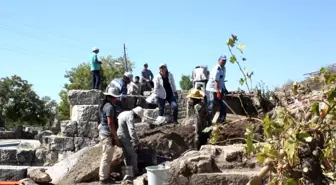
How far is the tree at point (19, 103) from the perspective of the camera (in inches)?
2090

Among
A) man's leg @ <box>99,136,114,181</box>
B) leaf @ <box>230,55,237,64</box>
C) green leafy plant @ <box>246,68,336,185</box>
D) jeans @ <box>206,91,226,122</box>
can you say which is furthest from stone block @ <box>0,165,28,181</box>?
green leafy plant @ <box>246,68,336,185</box>

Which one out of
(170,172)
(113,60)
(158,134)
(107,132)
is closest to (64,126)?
(158,134)

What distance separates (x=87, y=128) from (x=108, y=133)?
13.6 ft

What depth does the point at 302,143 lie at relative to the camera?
2.57m

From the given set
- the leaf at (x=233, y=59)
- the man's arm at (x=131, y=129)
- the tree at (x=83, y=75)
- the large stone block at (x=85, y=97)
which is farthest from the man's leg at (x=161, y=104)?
the tree at (x=83, y=75)

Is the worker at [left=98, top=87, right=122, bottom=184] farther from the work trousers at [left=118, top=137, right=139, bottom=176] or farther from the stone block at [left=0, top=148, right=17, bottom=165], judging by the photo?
the stone block at [left=0, top=148, right=17, bottom=165]

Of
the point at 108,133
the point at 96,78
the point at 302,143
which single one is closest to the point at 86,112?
the point at 96,78

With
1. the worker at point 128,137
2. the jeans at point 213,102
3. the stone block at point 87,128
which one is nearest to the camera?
the worker at point 128,137

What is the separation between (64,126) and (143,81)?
4401mm

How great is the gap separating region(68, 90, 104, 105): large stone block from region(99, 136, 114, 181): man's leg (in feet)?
14.0

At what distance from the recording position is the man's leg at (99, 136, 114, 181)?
341 inches

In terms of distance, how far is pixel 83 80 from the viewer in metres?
51.6

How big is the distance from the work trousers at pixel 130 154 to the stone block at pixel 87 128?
3997 mm

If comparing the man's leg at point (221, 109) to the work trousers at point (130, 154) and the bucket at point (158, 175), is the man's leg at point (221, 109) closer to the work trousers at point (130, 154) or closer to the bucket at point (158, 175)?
the work trousers at point (130, 154)
